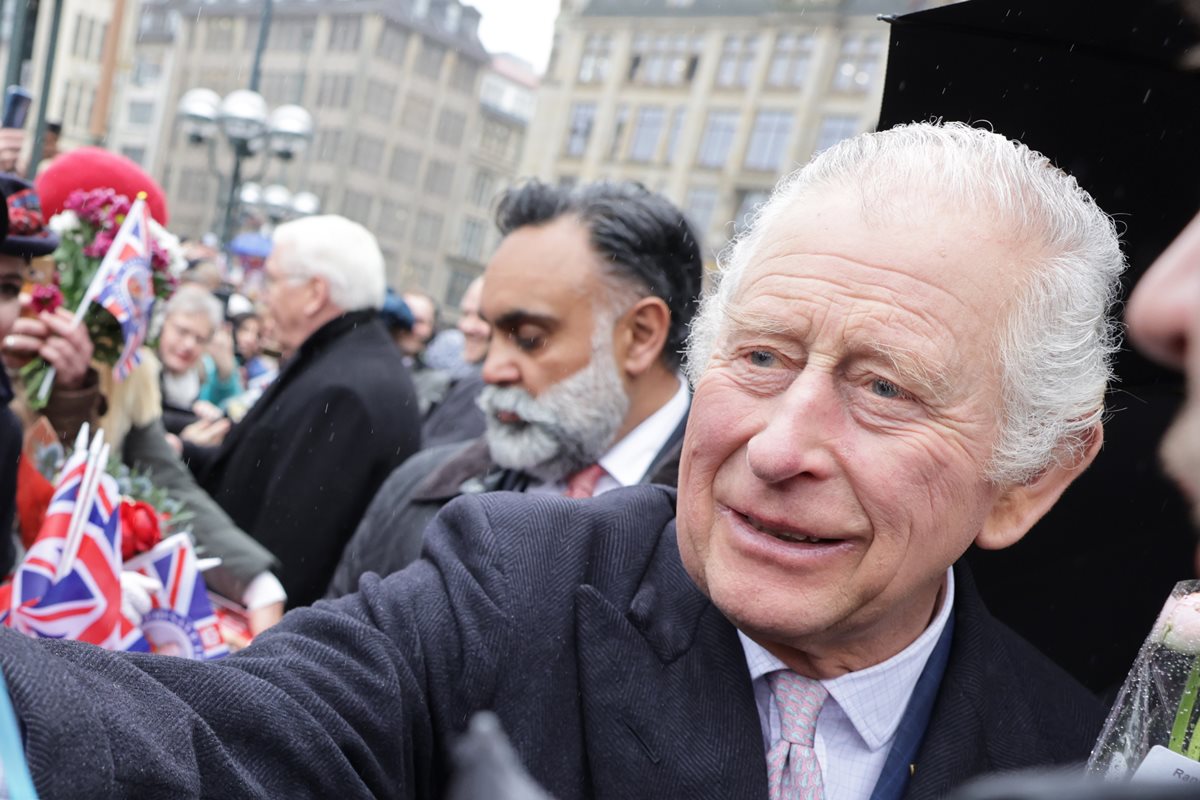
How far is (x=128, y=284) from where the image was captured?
149 inches

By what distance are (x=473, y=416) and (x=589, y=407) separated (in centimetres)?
227

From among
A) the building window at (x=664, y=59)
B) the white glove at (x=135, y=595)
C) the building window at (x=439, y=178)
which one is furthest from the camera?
the building window at (x=439, y=178)

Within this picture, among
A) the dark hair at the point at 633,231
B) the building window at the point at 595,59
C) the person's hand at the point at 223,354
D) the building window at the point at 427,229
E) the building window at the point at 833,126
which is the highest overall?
the building window at the point at 595,59

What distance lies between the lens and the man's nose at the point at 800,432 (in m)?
1.75

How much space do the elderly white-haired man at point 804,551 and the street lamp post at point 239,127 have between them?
14.1m

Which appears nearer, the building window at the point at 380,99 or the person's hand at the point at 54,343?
the person's hand at the point at 54,343

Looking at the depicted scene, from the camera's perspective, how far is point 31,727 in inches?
45.4

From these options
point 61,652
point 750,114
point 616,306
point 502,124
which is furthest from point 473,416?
point 502,124

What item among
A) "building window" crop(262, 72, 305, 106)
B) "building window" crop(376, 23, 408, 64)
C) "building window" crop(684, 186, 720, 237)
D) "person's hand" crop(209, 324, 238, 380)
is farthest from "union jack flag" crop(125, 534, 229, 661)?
"building window" crop(262, 72, 305, 106)

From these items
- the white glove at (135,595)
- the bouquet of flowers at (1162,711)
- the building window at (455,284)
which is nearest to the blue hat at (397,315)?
the white glove at (135,595)

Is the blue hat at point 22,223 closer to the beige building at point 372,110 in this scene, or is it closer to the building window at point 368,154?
the beige building at point 372,110

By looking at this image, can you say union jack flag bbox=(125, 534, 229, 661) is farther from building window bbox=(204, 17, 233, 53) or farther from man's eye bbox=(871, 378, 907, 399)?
building window bbox=(204, 17, 233, 53)

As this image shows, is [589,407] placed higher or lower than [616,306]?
lower

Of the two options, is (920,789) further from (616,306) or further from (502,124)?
(502,124)
